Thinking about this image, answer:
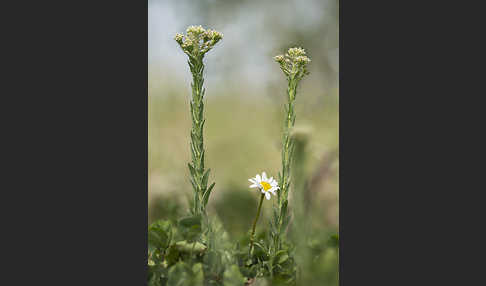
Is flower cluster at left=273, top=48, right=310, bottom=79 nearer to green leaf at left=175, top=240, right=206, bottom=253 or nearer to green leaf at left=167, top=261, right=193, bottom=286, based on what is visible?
green leaf at left=175, top=240, right=206, bottom=253

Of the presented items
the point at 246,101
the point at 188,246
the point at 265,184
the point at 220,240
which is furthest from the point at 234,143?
the point at 188,246

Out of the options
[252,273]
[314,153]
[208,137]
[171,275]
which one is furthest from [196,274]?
[314,153]

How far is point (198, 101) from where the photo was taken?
8.57 feet

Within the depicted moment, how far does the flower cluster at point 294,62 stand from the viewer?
2.65 meters

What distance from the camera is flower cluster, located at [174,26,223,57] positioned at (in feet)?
8.48

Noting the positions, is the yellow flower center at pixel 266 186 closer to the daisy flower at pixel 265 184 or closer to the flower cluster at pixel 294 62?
the daisy flower at pixel 265 184

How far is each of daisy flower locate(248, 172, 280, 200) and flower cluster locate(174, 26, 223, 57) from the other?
0.77m

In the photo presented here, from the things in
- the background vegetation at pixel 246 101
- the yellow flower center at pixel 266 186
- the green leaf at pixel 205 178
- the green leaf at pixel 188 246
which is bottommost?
the green leaf at pixel 188 246

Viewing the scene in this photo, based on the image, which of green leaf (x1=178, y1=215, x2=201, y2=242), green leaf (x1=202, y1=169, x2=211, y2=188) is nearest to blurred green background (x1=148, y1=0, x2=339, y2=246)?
green leaf (x1=202, y1=169, x2=211, y2=188)

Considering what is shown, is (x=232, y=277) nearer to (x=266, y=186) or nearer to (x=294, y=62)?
(x=266, y=186)

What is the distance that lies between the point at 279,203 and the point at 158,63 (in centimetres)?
109

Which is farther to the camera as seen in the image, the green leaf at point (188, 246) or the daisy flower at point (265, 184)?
the daisy flower at point (265, 184)

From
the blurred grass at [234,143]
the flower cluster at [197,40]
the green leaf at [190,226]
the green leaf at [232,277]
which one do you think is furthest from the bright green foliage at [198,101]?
the green leaf at [232,277]

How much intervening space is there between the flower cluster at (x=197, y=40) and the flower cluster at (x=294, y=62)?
0.37 metres
